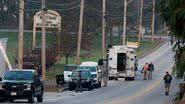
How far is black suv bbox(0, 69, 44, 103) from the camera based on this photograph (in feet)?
116

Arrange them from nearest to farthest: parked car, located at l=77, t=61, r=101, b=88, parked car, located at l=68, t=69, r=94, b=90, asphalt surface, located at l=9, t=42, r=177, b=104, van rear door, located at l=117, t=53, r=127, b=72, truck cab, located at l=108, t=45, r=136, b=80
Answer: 1. asphalt surface, located at l=9, t=42, r=177, b=104
2. parked car, located at l=68, t=69, r=94, b=90
3. parked car, located at l=77, t=61, r=101, b=88
4. truck cab, located at l=108, t=45, r=136, b=80
5. van rear door, located at l=117, t=53, r=127, b=72

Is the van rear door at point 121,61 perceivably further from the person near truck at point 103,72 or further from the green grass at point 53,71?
the green grass at point 53,71

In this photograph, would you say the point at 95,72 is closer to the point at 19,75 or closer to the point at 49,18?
the point at 49,18

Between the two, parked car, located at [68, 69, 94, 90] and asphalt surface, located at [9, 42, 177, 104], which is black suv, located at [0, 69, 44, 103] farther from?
parked car, located at [68, 69, 94, 90]

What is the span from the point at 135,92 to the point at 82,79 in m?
4.48

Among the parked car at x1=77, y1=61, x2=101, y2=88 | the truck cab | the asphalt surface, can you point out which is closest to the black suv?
the asphalt surface

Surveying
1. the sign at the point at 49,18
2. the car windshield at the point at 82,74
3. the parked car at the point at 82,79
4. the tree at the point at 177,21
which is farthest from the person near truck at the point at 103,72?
the tree at the point at 177,21

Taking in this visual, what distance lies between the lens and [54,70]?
83.1 metres

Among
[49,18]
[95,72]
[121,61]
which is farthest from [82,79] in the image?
[121,61]

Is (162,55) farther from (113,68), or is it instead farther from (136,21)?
(113,68)

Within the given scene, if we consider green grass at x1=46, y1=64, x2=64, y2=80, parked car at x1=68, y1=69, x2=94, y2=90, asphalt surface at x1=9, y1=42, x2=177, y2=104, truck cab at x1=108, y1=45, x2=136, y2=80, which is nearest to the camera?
asphalt surface at x1=9, y1=42, x2=177, y2=104

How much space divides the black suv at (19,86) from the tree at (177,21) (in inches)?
290

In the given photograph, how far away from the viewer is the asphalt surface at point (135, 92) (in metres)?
41.4

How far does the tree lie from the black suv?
7375 mm
